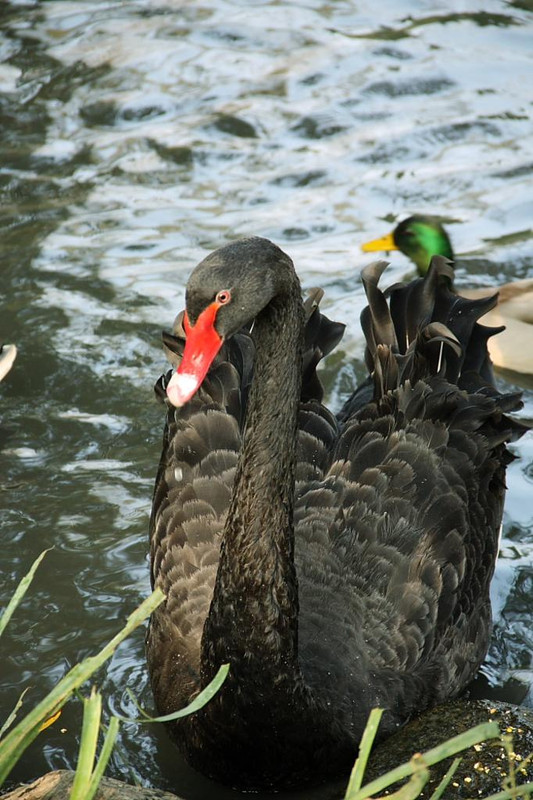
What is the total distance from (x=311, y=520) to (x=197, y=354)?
1318mm

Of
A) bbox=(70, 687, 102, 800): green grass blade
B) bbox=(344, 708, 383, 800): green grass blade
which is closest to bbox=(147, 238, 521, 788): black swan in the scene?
bbox=(70, 687, 102, 800): green grass blade

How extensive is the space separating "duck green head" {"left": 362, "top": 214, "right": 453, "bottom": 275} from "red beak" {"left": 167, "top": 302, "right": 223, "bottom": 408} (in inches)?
163

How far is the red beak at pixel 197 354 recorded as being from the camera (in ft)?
9.84

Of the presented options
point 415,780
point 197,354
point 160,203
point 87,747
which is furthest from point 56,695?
point 160,203

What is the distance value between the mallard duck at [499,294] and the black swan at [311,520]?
187 cm

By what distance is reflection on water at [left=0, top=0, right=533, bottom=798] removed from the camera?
501cm

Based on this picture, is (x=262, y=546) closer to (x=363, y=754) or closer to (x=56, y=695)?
(x=56, y=695)

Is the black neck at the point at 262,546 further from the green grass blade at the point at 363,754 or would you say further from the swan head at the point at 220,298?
the green grass blade at the point at 363,754

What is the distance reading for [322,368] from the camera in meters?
6.57

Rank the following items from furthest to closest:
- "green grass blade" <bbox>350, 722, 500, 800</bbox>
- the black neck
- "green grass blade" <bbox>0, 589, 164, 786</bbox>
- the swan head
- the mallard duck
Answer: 1. the mallard duck
2. the black neck
3. the swan head
4. "green grass blade" <bbox>0, 589, 164, 786</bbox>
5. "green grass blade" <bbox>350, 722, 500, 800</bbox>

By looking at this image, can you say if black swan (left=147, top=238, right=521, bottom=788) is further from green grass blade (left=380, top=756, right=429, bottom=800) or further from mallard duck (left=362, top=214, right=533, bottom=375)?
mallard duck (left=362, top=214, right=533, bottom=375)

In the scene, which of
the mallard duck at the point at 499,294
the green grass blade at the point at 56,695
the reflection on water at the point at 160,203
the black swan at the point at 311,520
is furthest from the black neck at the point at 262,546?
the mallard duck at the point at 499,294

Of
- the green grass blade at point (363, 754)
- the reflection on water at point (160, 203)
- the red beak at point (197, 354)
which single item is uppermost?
the red beak at point (197, 354)

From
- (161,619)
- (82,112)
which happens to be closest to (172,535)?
(161,619)
